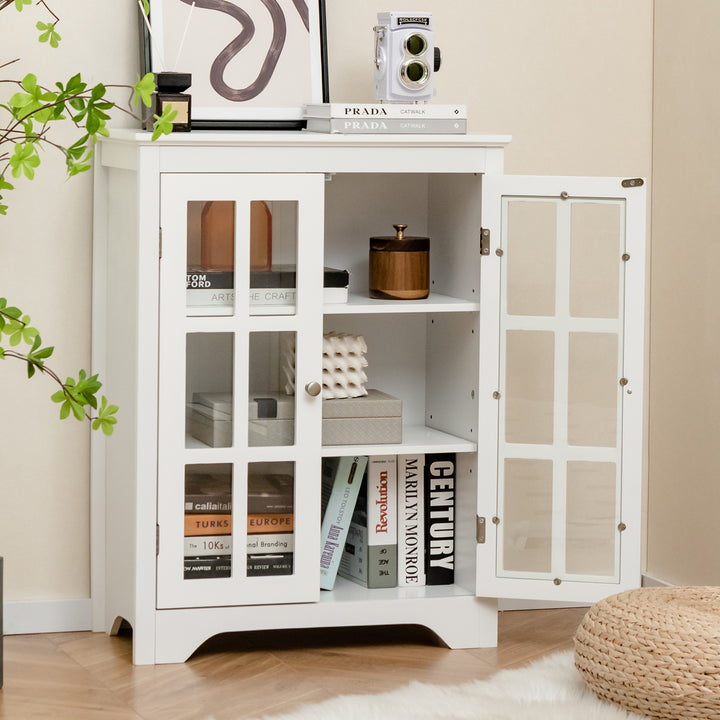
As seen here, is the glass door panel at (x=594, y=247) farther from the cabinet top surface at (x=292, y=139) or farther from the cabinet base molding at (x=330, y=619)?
the cabinet base molding at (x=330, y=619)

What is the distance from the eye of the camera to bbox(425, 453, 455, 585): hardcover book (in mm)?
2951

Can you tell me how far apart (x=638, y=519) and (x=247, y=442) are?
88 centimetres

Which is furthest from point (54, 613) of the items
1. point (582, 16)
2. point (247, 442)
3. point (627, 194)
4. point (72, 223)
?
point (582, 16)

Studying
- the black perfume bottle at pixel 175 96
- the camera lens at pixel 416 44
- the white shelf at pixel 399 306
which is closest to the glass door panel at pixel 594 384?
the white shelf at pixel 399 306

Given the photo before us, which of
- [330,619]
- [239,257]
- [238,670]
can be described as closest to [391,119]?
[239,257]

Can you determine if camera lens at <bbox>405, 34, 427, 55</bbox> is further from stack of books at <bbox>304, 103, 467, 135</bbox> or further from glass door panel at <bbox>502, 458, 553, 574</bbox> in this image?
glass door panel at <bbox>502, 458, 553, 574</bbox>

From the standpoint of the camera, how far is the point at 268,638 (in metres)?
2.94

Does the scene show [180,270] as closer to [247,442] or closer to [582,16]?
[247,442]

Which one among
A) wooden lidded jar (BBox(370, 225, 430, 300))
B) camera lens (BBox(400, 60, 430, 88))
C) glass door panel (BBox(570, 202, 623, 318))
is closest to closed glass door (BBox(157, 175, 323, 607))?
wooden lidded jar (BBox(370, 225, 430, 300))

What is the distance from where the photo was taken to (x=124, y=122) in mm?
2941

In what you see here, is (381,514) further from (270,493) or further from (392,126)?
(392,126)

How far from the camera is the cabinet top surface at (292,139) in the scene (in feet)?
8.53

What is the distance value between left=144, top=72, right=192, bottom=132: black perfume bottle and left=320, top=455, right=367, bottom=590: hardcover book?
2.72 feet

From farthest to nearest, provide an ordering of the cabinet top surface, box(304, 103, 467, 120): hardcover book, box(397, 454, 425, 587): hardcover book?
1. box(397, 454, 425, 587): hardcover book
2. box(304, 103, 467, 120): hardcover book
3. the cabinet top surface
